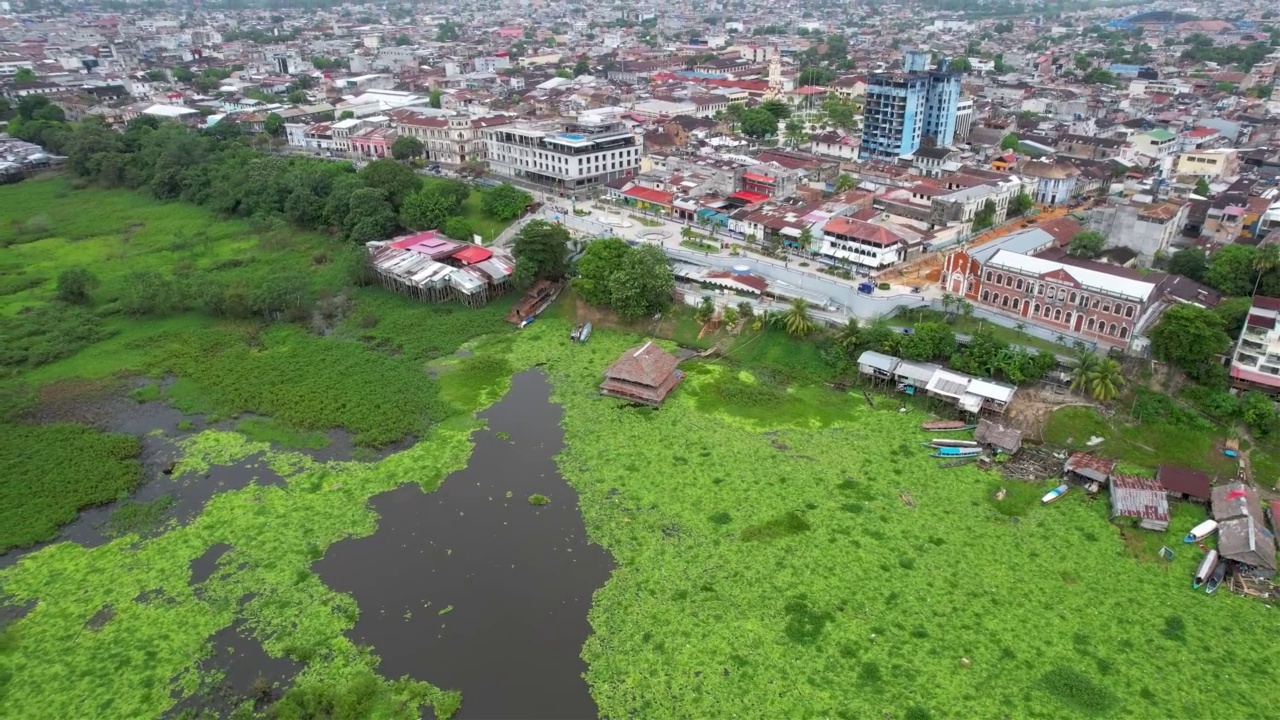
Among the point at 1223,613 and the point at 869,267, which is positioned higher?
the point at 869,267

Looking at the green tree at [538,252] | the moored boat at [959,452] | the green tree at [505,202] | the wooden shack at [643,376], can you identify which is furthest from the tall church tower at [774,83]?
the moored boat at [959,452]

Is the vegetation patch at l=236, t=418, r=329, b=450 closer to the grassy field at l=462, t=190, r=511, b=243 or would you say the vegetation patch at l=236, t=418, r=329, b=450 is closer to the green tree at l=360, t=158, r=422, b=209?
the grassy field at l=462, t=190, r=511, b=243

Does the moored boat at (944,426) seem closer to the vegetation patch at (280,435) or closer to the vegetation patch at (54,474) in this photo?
the vegetation patch at (280,435)

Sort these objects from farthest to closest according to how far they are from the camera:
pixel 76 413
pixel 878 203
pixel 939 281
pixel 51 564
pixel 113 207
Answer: pixel 113 207, pixel 878 203, pixel 939 281, pixel 76 413, pixel 51 564

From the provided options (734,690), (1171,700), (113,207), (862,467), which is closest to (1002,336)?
(862,467)

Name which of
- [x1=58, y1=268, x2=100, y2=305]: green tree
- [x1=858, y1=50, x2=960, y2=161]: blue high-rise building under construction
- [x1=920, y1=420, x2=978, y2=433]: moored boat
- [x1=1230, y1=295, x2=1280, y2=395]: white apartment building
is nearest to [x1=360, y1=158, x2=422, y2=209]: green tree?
[x1=58, y1=268, x2=100, y2=305]: green tree

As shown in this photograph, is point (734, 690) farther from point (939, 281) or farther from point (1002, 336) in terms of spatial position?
point (939, 281)

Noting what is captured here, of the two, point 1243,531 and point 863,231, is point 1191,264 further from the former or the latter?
point 1243,531
